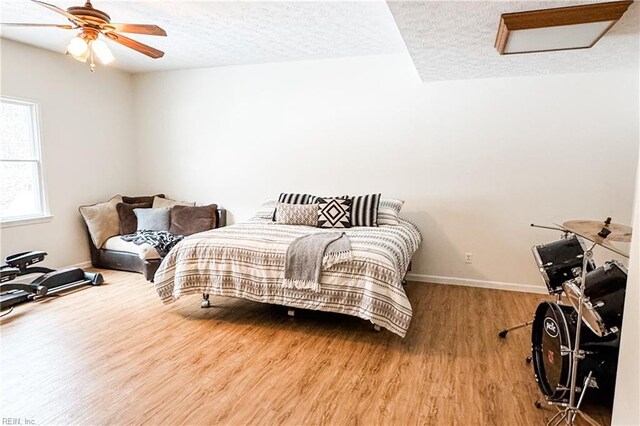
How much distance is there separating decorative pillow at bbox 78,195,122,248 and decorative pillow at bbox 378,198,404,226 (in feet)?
11.2

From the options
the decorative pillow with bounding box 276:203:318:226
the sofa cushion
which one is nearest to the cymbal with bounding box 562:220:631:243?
the decorative pillow with bounding box 276:203:318:226

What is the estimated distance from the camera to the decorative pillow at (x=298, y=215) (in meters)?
4.14

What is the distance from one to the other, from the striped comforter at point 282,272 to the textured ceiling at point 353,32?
1633 millimetres

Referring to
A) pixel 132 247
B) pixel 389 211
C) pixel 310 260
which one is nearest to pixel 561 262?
pixel 310 260

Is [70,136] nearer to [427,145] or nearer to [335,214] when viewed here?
[335,214]

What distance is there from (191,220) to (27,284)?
1.82 metres

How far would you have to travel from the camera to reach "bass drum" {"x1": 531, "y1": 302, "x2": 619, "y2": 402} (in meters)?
2.05

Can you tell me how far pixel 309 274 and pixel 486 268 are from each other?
231cm

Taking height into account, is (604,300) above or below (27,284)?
above

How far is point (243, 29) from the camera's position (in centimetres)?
366

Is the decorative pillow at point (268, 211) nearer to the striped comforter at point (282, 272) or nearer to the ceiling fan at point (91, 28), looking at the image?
the striped comforter at point (282, 272)

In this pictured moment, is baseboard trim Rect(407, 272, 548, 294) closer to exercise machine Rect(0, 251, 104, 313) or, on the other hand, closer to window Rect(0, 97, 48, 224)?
exercise machine Rect(0, 251, 104, 313)

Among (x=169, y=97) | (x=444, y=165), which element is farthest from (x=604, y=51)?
(x=169, y=97)

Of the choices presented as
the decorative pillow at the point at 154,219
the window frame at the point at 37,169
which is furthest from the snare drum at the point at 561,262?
the window frame at the point at 37,169
